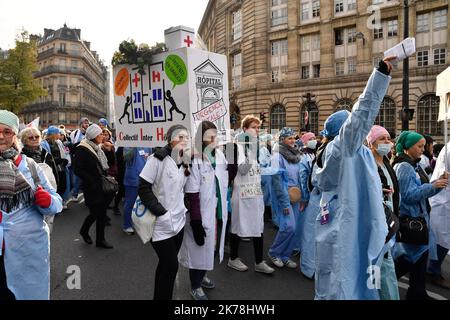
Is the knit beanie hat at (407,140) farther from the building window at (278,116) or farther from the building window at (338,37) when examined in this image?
the building window at (278,116)

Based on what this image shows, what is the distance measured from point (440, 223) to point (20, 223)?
474 cm

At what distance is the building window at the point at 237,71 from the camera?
40.1m

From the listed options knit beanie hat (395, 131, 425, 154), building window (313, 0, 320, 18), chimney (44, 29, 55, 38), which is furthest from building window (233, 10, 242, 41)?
chimney (44, 29, 55, 38)

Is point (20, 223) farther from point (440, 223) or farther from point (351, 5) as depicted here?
Answer: point (351, 5)

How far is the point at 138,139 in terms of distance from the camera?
14.0ft

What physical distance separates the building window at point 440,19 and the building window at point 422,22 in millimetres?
565

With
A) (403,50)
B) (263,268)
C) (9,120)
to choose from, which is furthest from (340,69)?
(9,120)

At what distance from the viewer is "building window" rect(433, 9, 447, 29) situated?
1113 inches

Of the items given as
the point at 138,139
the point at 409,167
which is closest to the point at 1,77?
the point at 138,139

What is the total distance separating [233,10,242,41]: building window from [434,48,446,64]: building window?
63.2 feet
